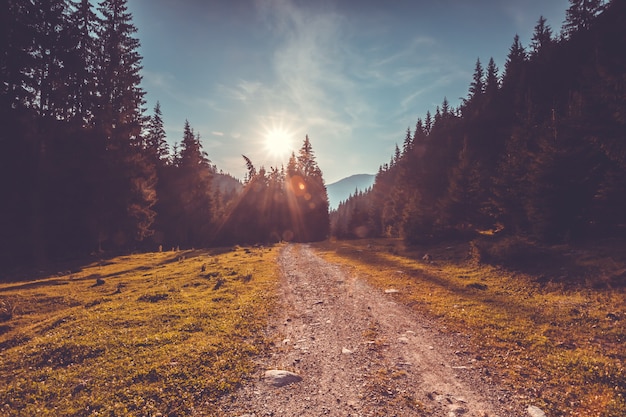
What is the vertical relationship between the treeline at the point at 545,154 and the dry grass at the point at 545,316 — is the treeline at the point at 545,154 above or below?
above

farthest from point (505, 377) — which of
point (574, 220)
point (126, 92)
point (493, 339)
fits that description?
Answer: point (126, 92)

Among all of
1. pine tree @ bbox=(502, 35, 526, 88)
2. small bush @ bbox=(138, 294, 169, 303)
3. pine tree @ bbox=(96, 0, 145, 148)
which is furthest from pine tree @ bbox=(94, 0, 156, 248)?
pine tree @ bbox=(502, 35, 526, 88)

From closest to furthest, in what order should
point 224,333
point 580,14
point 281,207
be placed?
1. point 224,333
2. point 580,14
3. point 281,207

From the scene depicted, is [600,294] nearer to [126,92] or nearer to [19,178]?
[19,178]

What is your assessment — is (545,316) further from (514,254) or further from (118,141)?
(118,141)

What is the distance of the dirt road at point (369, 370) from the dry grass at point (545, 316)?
3.00 ft

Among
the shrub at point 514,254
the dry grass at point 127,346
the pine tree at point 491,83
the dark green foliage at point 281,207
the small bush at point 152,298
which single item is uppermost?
the pine tree at point 491,83

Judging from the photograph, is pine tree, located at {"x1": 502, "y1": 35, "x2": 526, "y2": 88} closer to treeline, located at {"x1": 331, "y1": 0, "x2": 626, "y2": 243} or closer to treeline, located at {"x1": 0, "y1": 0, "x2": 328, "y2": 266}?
treeline, located at {"x1": 331, "y1": 0, "x2": 626, "y2": 243}

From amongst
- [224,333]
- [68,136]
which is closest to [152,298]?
[224,333]

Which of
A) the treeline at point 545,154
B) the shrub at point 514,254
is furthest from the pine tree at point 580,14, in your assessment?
the shrub at point 514,254

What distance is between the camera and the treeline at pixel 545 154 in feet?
61.8

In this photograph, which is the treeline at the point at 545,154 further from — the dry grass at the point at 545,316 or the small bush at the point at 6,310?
the small bush at the point at 6,310

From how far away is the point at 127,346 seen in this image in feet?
28.6

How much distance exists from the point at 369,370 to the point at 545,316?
828 cm
